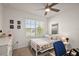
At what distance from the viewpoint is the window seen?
1.54m

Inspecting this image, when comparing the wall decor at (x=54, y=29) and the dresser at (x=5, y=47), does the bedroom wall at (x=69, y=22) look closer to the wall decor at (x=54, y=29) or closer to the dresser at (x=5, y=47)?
the wall decor at (x=54, y=29)

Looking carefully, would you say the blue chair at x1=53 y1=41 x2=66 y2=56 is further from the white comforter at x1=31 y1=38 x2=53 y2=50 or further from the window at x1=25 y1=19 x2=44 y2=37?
the window at x1=25 y1=19 x2=44 y2=37

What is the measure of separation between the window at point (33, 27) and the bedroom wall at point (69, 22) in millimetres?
182

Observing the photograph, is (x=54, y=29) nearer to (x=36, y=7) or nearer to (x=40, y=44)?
(x=40, y=44)

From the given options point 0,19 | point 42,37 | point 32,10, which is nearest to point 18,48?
point 42,37

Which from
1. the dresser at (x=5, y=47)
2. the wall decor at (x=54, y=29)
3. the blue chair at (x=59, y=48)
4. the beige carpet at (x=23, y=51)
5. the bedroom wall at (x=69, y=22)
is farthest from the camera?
the blue chair at (x=59, y=48)

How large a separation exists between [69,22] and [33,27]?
65cm

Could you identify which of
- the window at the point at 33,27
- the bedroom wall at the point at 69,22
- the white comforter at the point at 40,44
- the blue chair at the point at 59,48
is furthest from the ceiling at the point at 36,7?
the blue chair at the point at 59,48

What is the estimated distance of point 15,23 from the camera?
Answer: 58.8 inches

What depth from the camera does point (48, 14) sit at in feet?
5.16

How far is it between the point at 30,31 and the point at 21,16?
11.5 inches

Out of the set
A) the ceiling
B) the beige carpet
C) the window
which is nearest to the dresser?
the beige carpet

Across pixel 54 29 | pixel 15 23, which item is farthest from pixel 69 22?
pixel 15 23

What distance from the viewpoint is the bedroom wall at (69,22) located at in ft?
4.99
